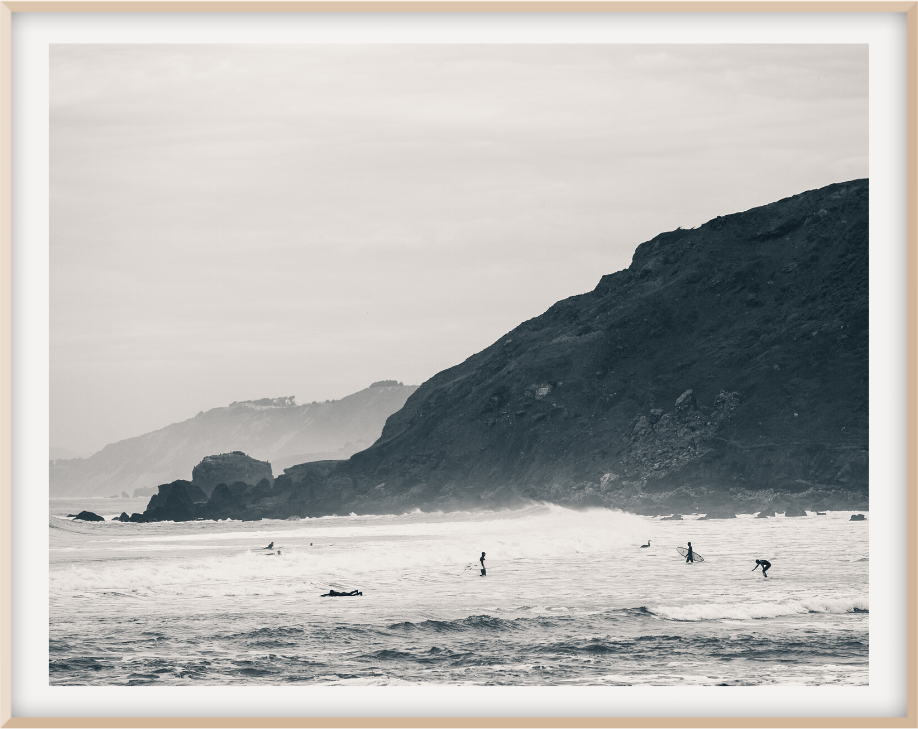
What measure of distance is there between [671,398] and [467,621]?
99.5m

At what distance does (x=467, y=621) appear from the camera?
21688 millimetres

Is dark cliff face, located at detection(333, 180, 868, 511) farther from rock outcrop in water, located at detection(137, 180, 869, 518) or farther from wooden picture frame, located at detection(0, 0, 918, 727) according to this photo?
wooden picture frame, located at detection(0, 0, 918, 727)

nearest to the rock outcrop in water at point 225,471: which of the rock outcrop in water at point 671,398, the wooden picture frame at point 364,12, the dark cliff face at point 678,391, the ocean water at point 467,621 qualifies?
the rock outcrop in water at point 671,398

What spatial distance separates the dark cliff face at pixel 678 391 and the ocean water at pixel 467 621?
67.0 meters

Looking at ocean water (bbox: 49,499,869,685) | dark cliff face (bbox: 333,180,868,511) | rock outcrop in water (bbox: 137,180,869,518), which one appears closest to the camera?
ocean water (bbox: 49,499,869,685)

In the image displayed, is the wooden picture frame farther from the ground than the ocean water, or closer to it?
farther from the ground

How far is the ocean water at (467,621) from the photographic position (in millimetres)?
16641

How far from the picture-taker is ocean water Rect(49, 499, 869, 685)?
54.6 ft

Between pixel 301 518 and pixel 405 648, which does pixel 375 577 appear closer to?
pixel 405 648

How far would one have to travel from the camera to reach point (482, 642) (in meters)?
19.5

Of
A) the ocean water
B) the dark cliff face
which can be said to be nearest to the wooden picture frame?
the ocean water

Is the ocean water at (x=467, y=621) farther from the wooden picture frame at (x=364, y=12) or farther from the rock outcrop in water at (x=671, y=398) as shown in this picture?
the rock outcrop in water at (x=671, y=398)

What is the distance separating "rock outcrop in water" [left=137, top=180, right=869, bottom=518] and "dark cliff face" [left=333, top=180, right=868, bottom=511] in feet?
0.73
